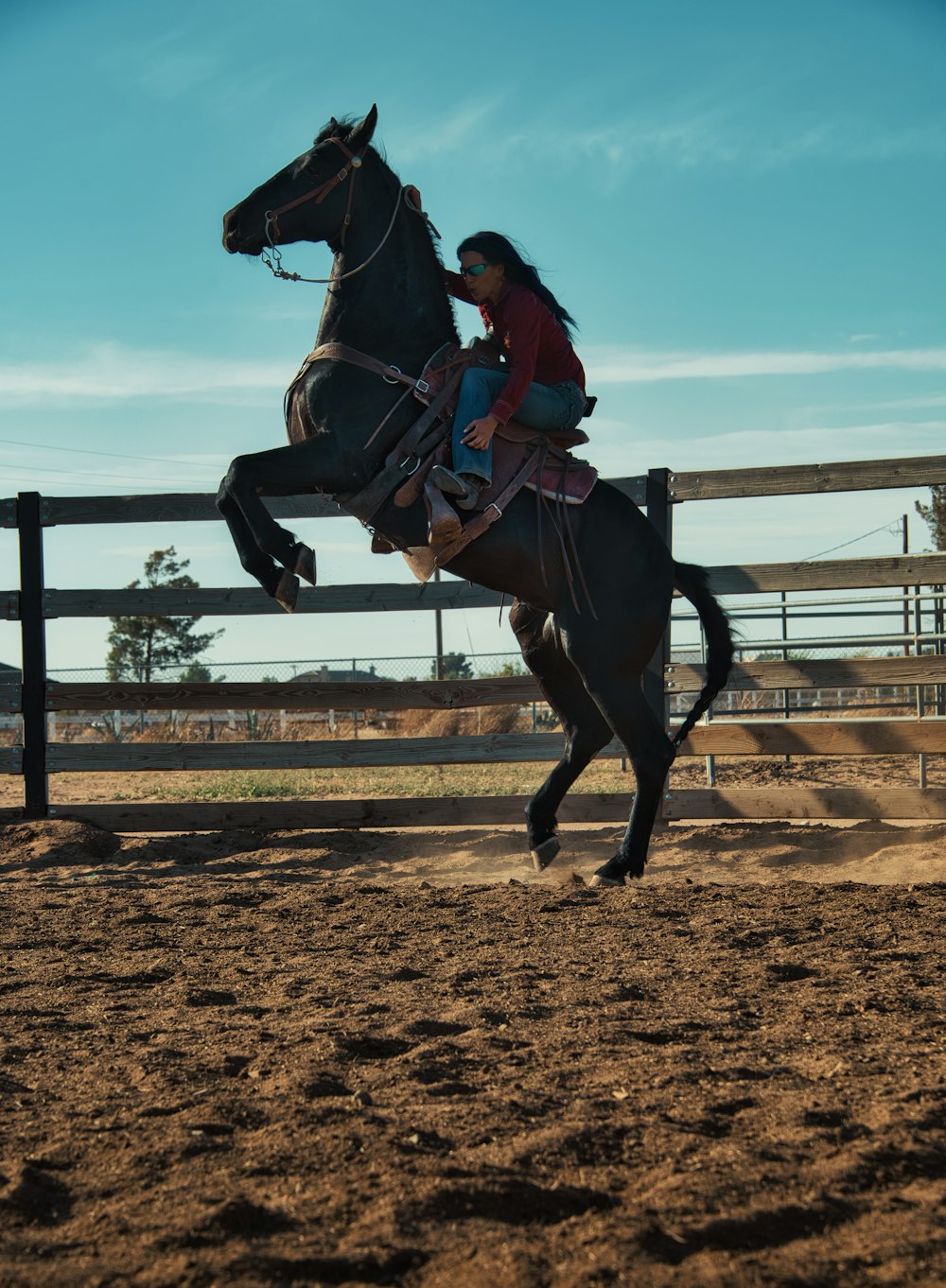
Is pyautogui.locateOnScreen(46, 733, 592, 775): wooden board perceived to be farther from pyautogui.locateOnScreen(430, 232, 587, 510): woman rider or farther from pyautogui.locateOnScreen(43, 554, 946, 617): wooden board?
pyautogui.locateOnScreen(430, 232, 587, 510): woman rider

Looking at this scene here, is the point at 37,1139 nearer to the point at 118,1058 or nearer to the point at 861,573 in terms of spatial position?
the point at 118,1058

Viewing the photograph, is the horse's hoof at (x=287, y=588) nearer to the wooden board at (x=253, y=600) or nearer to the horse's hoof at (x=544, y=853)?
the horse's hoof at (x=544, y=853)

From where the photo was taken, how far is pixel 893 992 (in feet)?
10.5

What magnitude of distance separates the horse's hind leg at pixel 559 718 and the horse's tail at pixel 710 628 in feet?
1.63

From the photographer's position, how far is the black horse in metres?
5.29

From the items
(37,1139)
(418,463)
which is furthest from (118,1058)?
(418,463)

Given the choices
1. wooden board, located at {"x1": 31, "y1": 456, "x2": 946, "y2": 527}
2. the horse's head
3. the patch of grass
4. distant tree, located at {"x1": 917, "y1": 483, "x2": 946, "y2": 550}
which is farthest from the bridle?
distant tree, located at {"x1": 917, "y1": 483, "x2": 946, "y2": 550}

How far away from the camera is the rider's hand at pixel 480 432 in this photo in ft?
17.4

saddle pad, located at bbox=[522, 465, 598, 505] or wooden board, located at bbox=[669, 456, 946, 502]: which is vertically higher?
wooden board, located at bbox=[669, 456, 946, 502]

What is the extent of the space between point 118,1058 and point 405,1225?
1205 millimetres

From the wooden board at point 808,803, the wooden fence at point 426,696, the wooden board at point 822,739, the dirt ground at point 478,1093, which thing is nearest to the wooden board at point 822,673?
the wooden fence at point 426,696

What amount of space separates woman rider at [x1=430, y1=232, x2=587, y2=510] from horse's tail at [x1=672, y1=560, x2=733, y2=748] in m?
1.13

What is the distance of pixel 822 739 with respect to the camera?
711 cm

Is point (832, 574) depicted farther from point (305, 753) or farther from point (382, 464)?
point (305, 753)
